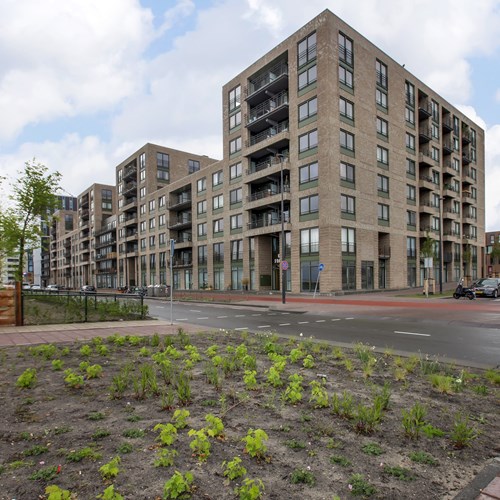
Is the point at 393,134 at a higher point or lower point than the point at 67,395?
higher

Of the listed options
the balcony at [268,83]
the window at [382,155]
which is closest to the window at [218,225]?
the balcony at [268,83]

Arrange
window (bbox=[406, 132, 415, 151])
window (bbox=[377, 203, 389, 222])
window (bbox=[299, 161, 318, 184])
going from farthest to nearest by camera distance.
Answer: window (bbox=[406, 132, 415, 151]) < window (bbox=[377, 203, 389, 222]) < window (bbox=[299, 161, 318, 184])

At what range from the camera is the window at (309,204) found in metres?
32.5

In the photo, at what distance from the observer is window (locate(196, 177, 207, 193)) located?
1972 inches

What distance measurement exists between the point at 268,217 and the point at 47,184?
22577 mm

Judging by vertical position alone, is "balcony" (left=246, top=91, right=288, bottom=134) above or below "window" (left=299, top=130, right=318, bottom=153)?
above

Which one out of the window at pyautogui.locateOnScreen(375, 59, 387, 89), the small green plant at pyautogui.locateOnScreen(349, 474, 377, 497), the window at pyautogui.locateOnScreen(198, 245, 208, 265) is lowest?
the small green plant at pyautogui.locateOnScreen(349, 474, 377, 497)

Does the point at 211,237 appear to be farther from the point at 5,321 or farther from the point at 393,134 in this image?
the point at 5,321

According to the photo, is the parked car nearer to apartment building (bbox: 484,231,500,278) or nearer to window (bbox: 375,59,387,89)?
window (bbox: 375,59,387,89)

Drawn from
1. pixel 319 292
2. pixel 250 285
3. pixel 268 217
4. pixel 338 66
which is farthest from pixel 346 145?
pixel 250 285

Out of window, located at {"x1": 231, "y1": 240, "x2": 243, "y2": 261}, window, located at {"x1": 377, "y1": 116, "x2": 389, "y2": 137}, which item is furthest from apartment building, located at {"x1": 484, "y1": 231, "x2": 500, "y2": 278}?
window, located at {"x1": 231, "y1": 240, "x2": 243, "y2": 261}

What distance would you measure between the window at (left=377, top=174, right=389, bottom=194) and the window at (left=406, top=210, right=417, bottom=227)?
5331mm

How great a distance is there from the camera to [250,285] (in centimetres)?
4106

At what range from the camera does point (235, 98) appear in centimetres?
4453
